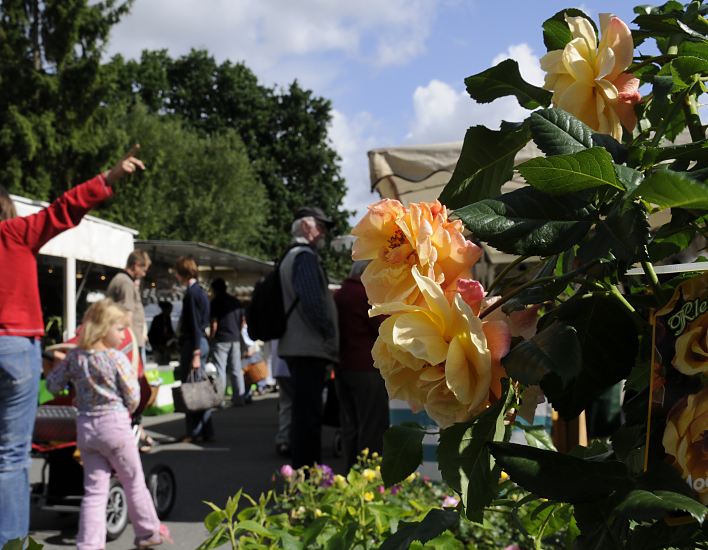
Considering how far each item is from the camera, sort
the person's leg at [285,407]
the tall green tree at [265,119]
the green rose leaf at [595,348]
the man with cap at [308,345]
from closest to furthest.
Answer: the green rose leaf at [595,348] < the man with cap at [308,345] < the person's leg at [285,407] < the tall green tree at [265,119]

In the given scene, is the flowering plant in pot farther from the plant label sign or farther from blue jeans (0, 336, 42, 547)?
blue jeans (0, 336, 42, 547)

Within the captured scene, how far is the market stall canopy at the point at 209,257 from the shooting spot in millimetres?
16453

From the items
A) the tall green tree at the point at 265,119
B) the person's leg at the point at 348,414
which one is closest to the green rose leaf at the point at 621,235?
A: the person's leg at the point at 348,414

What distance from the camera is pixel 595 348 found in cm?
77

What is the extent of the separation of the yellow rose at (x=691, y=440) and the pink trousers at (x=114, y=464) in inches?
169

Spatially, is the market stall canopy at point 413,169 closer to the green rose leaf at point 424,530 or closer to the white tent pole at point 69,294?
the green rose leaf at point 424,530

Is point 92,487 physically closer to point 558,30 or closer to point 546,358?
point 558,30

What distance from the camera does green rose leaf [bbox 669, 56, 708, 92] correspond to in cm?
80

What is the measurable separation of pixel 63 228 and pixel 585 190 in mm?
3627

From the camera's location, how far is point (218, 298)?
1005 centimetres

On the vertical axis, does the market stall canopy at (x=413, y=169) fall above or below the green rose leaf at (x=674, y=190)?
above

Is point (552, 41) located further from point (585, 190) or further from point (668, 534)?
point (668, 534)

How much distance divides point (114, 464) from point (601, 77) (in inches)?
171

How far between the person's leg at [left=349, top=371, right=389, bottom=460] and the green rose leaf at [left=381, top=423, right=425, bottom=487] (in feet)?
14.6
